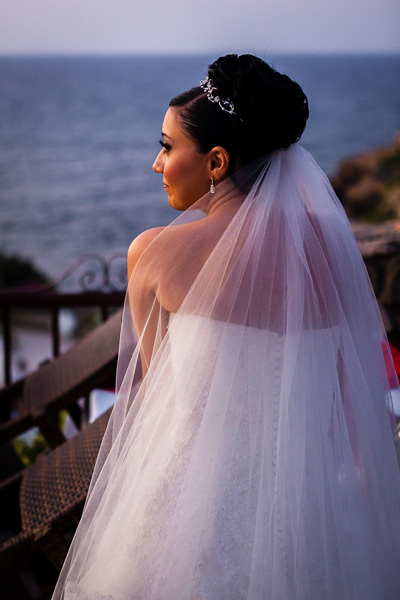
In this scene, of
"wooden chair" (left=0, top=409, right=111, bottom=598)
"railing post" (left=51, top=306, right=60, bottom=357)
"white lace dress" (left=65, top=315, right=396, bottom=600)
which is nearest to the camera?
"white lace dress" (left=65, top=315, right=396, bottom=600)

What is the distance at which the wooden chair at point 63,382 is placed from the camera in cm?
239

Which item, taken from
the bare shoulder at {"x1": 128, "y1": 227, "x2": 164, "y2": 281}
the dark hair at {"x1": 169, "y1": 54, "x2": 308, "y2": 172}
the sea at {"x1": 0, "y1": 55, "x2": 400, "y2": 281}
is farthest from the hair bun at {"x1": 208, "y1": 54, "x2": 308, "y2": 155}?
the sea at {"x1": 0, "y1": 55, "x2": 400, "y2": 281}

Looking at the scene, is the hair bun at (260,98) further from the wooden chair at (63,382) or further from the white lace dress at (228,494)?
the wooden chair at (63,382)

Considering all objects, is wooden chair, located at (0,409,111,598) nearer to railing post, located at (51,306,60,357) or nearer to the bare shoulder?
the bare shoulder

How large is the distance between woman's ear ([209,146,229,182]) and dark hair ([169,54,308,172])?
12 millimetres

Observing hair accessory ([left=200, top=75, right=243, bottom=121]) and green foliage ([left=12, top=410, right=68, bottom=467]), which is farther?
green foliage ([left=12, top=410, right=68, bottom=467])

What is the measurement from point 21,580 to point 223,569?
1203 millimetres

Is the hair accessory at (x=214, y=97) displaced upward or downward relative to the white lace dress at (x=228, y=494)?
upward

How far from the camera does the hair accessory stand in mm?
1342

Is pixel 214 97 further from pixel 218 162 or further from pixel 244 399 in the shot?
pixel 244 399

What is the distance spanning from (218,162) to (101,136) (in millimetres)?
30878

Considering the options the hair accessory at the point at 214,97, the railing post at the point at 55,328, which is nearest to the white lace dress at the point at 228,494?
the hair accessory at the point at 214,97

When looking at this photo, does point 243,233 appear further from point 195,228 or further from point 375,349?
point 375,349

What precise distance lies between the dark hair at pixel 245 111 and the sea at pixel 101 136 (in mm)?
26055
